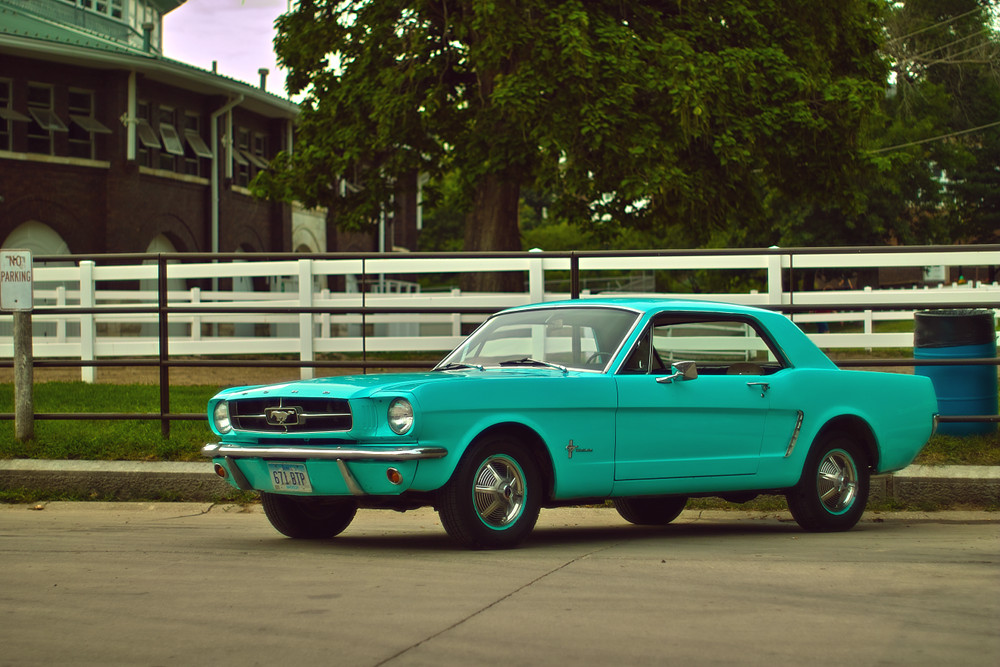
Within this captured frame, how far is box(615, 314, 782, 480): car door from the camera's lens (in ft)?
26.1

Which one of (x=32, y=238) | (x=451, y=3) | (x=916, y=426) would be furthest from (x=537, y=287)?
(x=32, y=238)

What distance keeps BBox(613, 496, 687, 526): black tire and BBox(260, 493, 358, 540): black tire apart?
197 centimetres

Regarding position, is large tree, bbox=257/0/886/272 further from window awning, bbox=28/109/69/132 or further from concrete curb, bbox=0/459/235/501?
concrete curb, bbox=0/459/235/501

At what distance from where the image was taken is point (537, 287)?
1200 cm

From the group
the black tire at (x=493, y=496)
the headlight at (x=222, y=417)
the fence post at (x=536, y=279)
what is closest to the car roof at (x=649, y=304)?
the black tire at (x=493, y=496)

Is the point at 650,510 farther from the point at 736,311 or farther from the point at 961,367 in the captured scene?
the point at 961,367

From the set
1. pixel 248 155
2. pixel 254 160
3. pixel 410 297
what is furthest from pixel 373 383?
pixel 248 155

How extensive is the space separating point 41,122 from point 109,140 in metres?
1.89

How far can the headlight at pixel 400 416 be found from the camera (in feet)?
23.4

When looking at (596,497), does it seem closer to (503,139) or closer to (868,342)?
(868,342)

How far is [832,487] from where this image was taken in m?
8.84

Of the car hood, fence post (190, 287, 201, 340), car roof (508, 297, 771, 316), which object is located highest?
fence post (190, 287, 201, 340)

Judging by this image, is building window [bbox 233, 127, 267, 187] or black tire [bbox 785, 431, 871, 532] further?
building window [bbox 233, 127, 267, 187]

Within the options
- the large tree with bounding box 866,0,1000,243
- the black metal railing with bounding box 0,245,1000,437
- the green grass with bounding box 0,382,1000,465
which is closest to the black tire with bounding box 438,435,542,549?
the black metal railing with bounding box 0,245,1000,437
